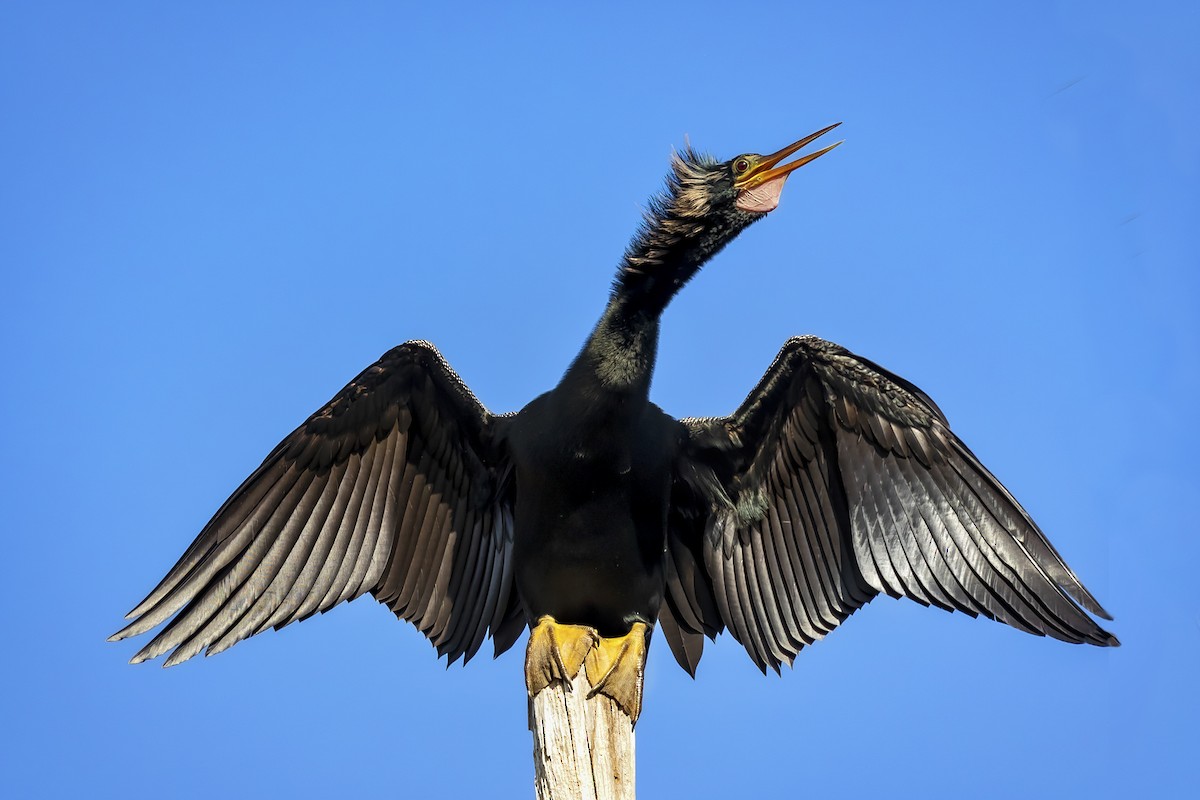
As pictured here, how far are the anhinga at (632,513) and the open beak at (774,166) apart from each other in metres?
0.01

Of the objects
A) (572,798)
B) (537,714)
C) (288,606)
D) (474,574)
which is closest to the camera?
(572,798)

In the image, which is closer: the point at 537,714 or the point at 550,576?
the point at 537,714

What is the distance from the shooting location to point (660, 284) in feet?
23.5

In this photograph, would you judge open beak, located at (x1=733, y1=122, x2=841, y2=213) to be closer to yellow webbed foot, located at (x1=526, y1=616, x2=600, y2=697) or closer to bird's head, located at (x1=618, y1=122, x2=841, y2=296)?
bird's head, located at (x1=618, y1=122, x2=841, y2=296)

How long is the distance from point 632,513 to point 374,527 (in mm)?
1747

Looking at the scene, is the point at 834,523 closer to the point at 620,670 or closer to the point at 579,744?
the point at 620,670

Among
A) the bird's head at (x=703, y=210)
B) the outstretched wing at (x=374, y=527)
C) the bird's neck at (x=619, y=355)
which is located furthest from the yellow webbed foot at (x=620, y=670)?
the bird's head at (x=703, y=210)

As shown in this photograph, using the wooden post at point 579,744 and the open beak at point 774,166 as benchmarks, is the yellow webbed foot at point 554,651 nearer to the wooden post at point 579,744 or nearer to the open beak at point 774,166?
the wooden post at point 579,744

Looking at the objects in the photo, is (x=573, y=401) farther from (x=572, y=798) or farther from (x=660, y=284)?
(x=572, y=798)

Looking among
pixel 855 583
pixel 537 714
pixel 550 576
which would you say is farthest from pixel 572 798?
pixel 855 583

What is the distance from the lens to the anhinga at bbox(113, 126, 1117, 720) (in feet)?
23.2

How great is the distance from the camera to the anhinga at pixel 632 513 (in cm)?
707

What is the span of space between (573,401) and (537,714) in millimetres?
1763

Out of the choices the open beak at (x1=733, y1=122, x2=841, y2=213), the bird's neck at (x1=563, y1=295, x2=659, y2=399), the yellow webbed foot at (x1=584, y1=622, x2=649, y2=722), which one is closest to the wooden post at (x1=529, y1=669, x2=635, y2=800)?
the yellow webbed foot at (x1=584, y1=622, x2=649, y2=722)
